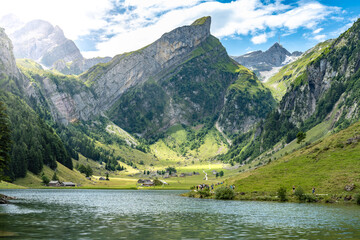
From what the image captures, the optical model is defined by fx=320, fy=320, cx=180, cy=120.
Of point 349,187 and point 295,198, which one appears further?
point 295,198

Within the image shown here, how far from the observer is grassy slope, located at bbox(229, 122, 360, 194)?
373 ft

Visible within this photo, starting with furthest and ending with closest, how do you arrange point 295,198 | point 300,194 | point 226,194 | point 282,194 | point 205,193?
point 205,193 < point 226,194 < point 282,194 < point 295,198 < point 300,194

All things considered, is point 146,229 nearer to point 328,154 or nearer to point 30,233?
point 30,233

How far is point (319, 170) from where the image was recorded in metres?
128

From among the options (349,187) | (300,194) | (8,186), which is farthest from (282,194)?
(8,186)

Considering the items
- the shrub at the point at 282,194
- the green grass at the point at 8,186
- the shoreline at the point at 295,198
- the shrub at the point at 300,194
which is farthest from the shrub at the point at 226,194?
the green grass at the point at 8,186

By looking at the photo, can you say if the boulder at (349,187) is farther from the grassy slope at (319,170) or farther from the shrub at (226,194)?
the shrub at (226,194)

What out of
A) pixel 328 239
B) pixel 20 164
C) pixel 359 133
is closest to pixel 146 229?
pixel 328 239

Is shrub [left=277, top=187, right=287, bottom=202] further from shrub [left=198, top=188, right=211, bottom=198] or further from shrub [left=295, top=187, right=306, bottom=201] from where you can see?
shrub [left=198, top=188, right=211, bottom=198]

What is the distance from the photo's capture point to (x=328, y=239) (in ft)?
132

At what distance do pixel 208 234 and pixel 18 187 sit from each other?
553ft

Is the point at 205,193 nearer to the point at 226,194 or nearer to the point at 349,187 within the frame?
the point at 226,194

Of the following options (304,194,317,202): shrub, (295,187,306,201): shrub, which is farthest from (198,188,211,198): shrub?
(304,194,317,202): shrub

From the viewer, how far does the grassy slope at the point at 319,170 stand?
373 ft
